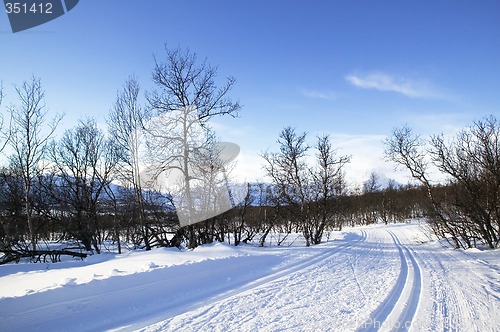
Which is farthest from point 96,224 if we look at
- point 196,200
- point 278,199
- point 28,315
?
point 28,315

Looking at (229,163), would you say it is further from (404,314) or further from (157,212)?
(404,314)

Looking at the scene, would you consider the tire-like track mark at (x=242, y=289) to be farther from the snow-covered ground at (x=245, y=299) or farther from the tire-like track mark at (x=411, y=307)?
the tire-like track mark at (x=411, y=307)

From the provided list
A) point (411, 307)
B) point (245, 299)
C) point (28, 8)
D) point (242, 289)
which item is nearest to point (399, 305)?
point (411, 307)

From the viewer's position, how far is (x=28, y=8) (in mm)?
4422

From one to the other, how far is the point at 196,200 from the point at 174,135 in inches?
143

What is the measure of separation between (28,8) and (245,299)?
668 cm

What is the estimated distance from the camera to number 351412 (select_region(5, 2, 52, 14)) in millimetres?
4367

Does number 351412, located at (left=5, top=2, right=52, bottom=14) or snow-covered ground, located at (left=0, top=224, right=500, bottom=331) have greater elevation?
number 351412, located at (left=5, top=2, right=52, bottom=14)

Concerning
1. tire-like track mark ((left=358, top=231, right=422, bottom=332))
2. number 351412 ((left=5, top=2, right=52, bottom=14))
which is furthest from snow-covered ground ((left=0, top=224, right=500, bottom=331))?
number 351412 ((left=5, top=2, right=52, bottom=14))

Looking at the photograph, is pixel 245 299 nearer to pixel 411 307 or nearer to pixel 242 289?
pixel 242 289

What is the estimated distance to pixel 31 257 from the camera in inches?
523

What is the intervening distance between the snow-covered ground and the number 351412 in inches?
195

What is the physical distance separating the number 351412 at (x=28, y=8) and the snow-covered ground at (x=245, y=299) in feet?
16.3

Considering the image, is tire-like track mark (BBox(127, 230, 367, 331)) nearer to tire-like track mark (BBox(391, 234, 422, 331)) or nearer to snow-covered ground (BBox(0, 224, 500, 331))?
snow-covered ground (BBox(0, 224, 500, 331))
